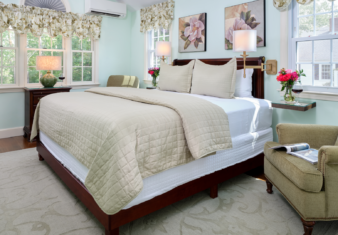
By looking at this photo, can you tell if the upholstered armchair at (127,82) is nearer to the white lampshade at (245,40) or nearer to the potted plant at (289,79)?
the white lampshade at (245,40)

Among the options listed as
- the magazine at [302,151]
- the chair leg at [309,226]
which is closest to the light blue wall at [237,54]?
the magazine at [302,151]

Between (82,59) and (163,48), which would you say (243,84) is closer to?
(163,48)

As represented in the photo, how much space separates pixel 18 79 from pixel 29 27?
2.85 ft

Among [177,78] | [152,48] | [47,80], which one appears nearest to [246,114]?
[177,78]

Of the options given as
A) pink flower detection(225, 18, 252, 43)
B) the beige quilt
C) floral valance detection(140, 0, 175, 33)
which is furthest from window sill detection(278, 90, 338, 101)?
floral valance detection(140, 0, 175, 33)

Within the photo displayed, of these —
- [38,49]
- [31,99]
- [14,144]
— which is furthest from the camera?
[38,49]

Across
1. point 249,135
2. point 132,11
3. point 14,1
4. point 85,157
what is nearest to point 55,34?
point 14,1

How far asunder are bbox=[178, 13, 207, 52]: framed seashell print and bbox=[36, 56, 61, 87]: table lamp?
6.67 ft

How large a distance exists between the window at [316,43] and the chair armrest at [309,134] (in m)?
0.80

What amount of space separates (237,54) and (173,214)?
7.92ft

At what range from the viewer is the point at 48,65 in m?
4.12

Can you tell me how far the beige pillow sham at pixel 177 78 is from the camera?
3.51 m

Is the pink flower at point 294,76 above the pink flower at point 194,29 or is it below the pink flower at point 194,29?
below

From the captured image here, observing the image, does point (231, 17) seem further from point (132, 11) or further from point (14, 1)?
point (14, 1)
